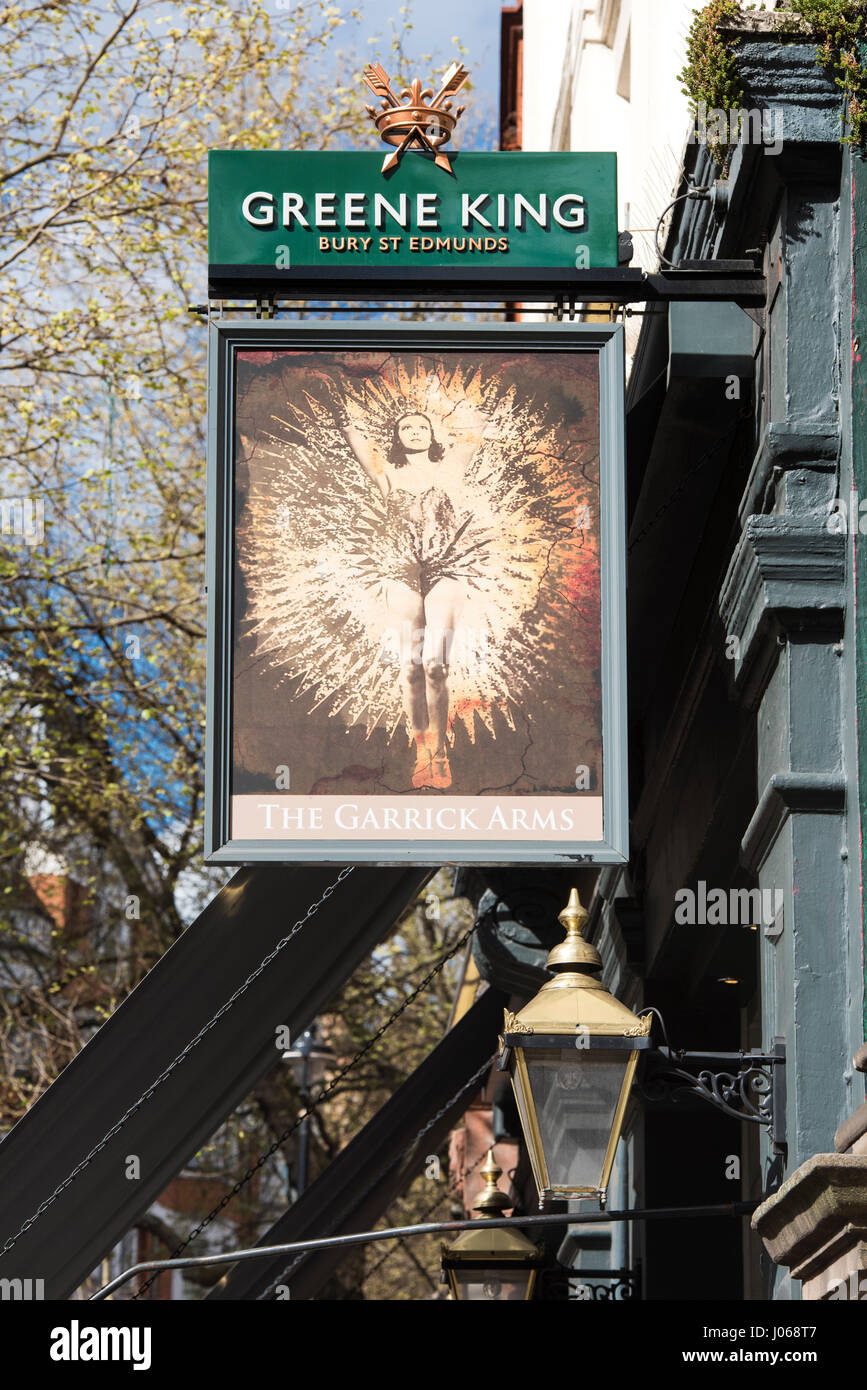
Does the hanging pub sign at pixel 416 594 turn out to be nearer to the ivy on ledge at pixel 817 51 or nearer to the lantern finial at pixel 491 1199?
the ivy on ledge at pixel 817 51

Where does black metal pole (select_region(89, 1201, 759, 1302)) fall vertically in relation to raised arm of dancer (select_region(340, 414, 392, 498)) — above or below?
below

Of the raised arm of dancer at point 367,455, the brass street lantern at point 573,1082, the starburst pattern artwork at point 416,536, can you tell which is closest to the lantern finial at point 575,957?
the brass street lantern at point 573,1082

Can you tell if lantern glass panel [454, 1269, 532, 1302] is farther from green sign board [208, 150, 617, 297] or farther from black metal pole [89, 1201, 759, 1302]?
green sign board [208, 150, 617, 297]

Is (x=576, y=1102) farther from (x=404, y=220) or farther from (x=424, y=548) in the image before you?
(x=404, y=220)

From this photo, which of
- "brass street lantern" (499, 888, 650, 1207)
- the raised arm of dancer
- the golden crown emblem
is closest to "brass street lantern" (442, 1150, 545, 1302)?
"brass street lantern" (499, 888, 650, 1207)

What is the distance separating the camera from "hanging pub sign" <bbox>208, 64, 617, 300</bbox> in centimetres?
644

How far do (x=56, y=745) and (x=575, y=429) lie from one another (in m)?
14.2

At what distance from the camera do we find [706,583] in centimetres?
753

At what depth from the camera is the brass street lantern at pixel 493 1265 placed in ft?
28.4

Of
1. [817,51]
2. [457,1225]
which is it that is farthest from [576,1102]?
[817,51]

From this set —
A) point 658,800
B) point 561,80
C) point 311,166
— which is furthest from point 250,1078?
point 561,80

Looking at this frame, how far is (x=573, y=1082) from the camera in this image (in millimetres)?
5566

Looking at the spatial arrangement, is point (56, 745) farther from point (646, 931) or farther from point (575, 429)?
point (575, 429)

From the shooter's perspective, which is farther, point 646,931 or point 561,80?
point 561,80
